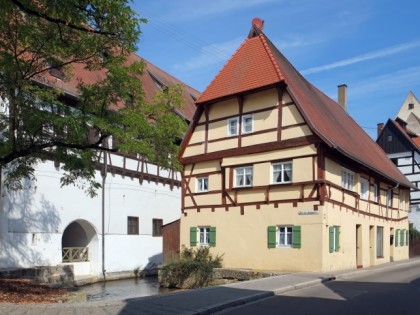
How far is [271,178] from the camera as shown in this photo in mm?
21250

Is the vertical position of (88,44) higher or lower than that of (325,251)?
higher

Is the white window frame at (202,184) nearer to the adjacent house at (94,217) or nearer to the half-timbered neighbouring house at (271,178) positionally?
the half-timbered neighbouring house at (271,178)

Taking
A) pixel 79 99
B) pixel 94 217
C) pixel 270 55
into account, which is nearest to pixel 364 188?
pixel 270 55

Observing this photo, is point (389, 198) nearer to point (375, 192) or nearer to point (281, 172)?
point (375, 192)

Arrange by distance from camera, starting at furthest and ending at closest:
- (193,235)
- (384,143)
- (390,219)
Answer: 1. (384,143)
2. (390,219)
3. (193,235)

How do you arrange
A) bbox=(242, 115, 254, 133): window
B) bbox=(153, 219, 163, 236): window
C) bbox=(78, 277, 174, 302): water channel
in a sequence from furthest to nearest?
bbox=(153, 219, 163, 236): window → bbox=(242, 115, 254, 133): window → bbox=(78, 277, 174, 302): water channel

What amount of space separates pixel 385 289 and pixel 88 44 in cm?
1013

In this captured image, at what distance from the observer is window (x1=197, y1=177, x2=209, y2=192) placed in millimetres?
24114

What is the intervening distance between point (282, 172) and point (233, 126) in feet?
11.7

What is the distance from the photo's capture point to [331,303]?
11.1 metres

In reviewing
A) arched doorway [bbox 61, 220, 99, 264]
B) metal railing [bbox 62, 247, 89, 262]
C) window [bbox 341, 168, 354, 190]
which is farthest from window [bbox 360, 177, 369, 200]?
metal railing [bbox 62, 247, 89, 262]

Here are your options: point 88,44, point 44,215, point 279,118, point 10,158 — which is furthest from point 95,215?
point 88,44

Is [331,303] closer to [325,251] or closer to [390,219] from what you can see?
[325,251]

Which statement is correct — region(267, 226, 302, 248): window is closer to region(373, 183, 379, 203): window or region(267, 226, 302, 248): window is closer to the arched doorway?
region(373, 183, 379, 203): window
